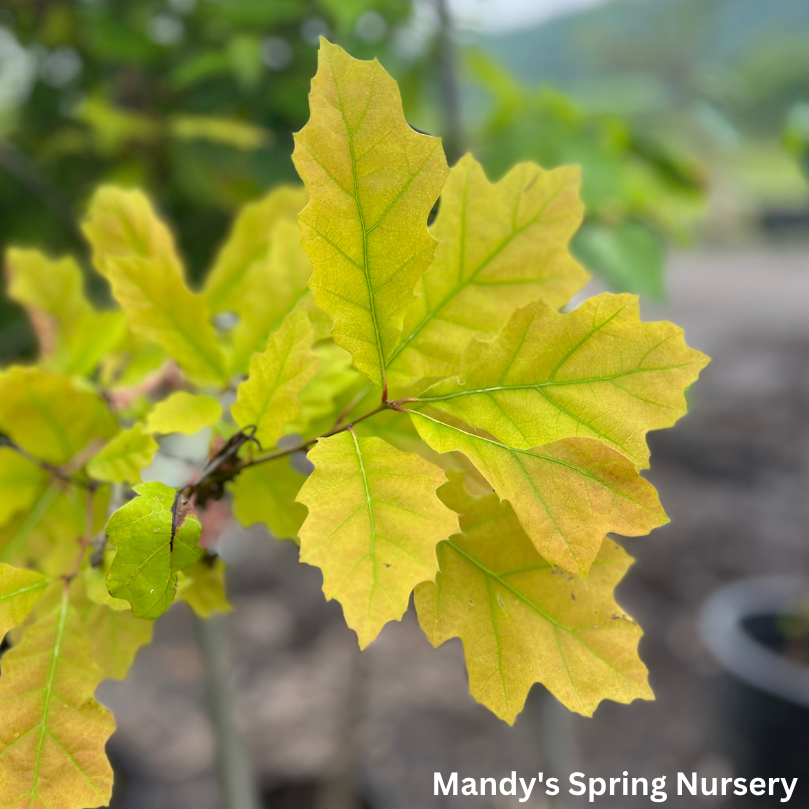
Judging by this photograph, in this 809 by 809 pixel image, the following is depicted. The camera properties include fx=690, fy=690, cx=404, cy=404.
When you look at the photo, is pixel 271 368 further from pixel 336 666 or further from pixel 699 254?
pixel 699 254

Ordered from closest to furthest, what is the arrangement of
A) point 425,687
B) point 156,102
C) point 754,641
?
point 156,102, point 754,641, point 425,687

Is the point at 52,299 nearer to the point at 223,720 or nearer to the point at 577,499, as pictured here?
the point at 577,499

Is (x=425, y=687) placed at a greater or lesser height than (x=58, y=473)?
lesser

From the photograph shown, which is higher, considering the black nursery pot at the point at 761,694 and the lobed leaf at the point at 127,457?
the lobed leaf at the point at 127,457

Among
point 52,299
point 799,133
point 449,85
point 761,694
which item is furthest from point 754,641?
point 52,299

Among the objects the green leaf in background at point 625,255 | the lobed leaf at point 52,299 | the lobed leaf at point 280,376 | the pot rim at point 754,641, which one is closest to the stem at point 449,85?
the green leaf in background at point 625,255

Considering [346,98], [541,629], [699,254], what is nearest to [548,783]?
[541,629]

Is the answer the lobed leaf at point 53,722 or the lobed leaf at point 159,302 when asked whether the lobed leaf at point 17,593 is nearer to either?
the lobed leaf at point 53,722
